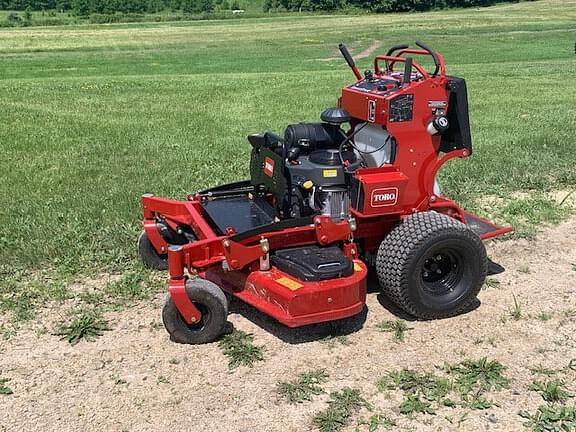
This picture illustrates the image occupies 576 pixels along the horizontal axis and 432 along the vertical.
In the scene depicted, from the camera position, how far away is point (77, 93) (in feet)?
60.6

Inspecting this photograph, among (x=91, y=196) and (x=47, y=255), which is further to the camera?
(x=91, y=196)

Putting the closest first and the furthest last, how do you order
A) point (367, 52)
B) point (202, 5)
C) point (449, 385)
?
point (449, 385), point (367, 52), point (202, 5)

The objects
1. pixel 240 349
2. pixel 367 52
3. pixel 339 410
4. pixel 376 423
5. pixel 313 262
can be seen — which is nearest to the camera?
pixel 376 423

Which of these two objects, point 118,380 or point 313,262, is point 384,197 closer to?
point 313,262

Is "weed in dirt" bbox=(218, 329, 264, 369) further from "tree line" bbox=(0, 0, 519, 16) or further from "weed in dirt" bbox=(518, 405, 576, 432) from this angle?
"tree line" bbox=(0, 0, 519, 16)

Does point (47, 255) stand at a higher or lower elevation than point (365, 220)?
lower

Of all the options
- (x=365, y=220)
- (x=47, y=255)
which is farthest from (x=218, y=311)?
(x=47, y=255)

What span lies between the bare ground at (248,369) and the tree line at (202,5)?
3385 inches

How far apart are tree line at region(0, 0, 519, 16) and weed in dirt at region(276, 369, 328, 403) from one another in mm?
86846

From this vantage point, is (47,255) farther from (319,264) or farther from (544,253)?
(544,253)

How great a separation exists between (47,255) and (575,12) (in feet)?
206

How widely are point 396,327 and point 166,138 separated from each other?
27.0 feet

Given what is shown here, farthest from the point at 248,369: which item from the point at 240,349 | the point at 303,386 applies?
the point at 303,386

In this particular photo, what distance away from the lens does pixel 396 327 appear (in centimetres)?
519
